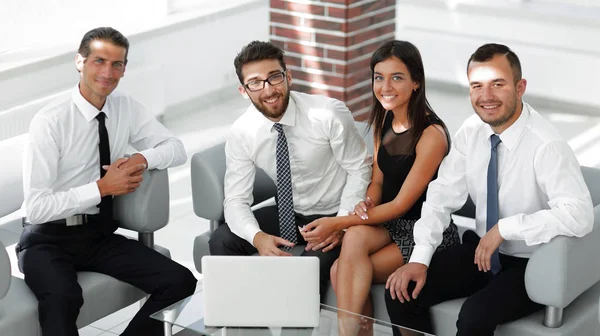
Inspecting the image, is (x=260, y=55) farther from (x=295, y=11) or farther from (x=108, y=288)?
(x=295, y=11)

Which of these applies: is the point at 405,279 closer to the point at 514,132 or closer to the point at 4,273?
the point at 514,132

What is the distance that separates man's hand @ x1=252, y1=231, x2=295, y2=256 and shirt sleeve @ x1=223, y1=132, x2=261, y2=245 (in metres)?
0.12

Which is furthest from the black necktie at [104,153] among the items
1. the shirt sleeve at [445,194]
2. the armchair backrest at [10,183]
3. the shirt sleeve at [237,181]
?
the shirt sleeve at [445,194]

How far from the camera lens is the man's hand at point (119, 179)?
368 cm

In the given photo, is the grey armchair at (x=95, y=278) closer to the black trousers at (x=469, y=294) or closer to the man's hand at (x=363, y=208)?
the man's hand at (x=363, y=208)

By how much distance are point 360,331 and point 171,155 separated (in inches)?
44.4

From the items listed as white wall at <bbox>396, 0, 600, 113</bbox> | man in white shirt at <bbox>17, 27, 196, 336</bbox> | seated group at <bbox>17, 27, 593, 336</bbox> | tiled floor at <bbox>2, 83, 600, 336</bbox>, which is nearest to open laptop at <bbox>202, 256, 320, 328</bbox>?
seated group at <bbox>17, 27, 593, 336</bbox>

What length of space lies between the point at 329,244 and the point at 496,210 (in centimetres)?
62

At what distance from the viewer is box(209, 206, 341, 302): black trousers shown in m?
3.62

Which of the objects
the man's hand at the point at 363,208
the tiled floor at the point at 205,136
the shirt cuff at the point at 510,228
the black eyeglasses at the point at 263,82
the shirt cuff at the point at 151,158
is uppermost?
the black eyeglasses at the point at 263,82

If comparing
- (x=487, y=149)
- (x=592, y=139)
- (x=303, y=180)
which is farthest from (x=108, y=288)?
(x=592, y=139)

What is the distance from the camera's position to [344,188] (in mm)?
3781

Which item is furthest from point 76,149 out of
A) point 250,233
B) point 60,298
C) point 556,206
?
point 556,206

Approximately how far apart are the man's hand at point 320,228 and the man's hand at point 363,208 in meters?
0.08
